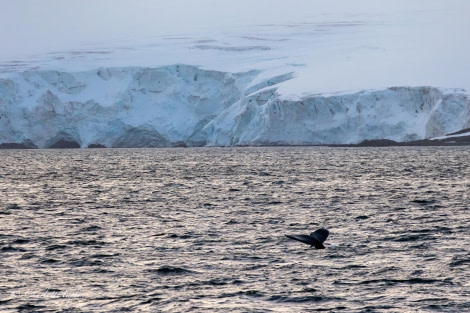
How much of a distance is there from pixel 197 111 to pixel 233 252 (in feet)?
358

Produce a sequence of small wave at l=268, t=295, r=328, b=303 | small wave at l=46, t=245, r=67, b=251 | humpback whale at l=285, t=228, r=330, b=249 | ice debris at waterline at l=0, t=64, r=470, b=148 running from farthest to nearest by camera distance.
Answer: ice debris at waterline at l=0, t=64, r=470, b=148
small wave at l=46, t=245, r=67, b=251
humpback whale at l=285, t=228, r=330, b=249
small wave at l=268, t=295, r=328, b=303

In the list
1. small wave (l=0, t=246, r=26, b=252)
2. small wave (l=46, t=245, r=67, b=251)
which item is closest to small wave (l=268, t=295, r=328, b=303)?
small wave (l=46, t=245, r=67, b=251)

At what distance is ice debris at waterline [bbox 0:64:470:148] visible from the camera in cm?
11419

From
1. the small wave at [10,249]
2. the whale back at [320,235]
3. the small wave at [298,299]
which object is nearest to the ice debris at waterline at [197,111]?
the whale back at [320,235]

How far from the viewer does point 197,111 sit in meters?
130

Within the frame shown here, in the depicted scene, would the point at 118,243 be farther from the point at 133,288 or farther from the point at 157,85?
the point at 157,85

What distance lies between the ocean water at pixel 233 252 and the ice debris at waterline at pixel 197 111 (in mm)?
72915

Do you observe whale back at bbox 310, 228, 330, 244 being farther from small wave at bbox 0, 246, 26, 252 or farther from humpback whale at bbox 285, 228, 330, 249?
small wave at bbox 0, 246, 26, 252

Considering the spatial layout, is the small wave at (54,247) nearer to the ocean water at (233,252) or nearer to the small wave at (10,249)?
the ocean water at (233,252)


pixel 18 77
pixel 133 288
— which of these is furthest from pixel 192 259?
pixel 18 77

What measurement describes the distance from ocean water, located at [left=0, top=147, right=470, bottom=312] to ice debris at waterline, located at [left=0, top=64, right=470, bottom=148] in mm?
72915

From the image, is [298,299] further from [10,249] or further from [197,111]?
[197,111]

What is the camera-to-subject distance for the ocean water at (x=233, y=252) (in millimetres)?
15578

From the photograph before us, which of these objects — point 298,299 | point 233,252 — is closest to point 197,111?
point 233,252
